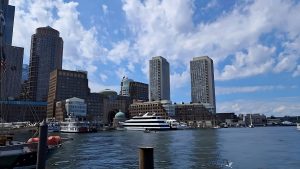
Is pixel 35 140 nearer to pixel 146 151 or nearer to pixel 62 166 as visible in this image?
pixel 62 166

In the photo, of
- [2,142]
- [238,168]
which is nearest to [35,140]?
[2,142]

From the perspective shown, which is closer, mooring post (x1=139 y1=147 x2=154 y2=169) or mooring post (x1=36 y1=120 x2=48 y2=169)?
mooring post (x1=139 y1=147 x2=154 y2=169)

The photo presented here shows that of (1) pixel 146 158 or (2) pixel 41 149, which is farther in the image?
(2) pixel 41 149

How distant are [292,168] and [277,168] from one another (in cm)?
221

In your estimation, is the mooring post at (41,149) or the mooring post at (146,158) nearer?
the mooring post at (146,158)

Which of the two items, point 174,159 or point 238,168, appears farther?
point 174,159

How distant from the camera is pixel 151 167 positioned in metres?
15.1

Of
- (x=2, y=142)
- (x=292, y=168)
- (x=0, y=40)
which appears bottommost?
(x=292, y=168)

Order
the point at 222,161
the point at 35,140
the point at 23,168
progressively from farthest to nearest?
the point at 222,161
the point at 35,140
the point at 23,168

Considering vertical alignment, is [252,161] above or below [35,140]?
below

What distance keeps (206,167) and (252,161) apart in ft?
36.6

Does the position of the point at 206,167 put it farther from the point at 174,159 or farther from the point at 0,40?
the point at 0,40

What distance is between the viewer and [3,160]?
1483 inches

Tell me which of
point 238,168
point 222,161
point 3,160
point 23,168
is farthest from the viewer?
point 222,161
